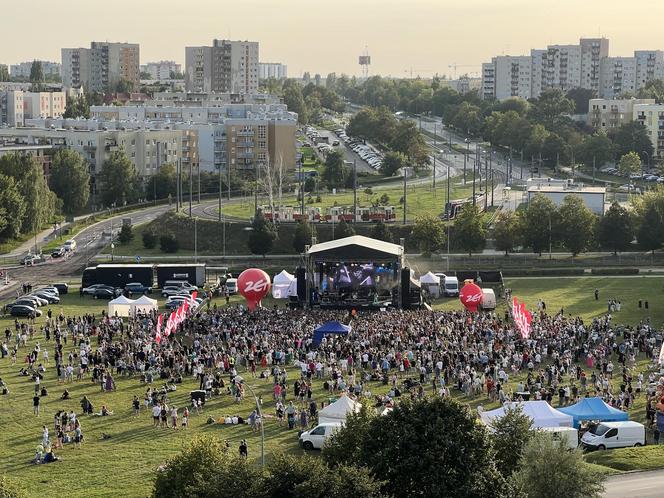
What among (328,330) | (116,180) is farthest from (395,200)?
(328,330)

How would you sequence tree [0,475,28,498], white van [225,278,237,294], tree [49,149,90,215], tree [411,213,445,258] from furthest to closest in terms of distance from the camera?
tree [49,149,90,215]
tree [411,213,445,258]
white van [225,278,237,294]
tree [0,475,28,498]

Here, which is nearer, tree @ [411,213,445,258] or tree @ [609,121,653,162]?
tree @ [411,213,445,258]

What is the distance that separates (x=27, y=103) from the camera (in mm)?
151750

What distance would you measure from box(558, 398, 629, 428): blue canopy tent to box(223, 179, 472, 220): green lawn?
4802 cm

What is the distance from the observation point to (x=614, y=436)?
3142cm

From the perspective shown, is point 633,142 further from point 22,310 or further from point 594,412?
point 594,412

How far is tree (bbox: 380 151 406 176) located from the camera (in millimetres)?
110250

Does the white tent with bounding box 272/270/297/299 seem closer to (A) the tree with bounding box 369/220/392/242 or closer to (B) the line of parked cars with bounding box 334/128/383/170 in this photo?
(A) the tree with bounding box 369/220/392/242

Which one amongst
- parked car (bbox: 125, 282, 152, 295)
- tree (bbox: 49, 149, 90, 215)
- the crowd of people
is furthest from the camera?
tree (bbox: 49, 149, 90, 215)

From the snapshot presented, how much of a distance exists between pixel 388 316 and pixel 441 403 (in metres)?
27.0

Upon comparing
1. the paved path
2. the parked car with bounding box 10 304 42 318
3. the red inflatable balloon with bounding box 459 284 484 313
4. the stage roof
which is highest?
the stage roof

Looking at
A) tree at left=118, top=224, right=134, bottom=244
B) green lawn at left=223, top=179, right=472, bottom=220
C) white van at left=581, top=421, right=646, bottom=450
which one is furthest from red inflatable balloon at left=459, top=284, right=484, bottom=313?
tree at left=118, top=224, right=134, bottom=244

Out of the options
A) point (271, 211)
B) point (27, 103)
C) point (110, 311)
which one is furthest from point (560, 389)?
point (27, 103)

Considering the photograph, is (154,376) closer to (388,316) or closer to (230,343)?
(230,343)
